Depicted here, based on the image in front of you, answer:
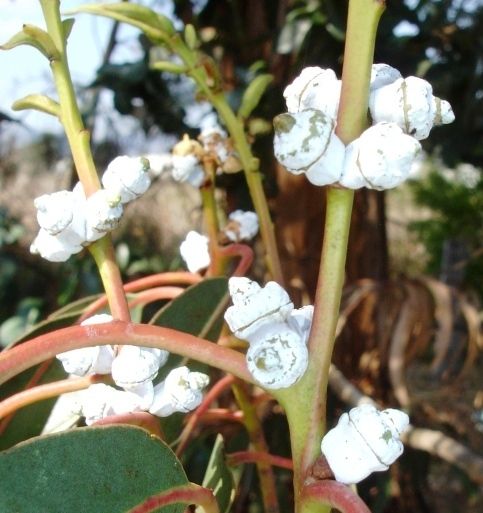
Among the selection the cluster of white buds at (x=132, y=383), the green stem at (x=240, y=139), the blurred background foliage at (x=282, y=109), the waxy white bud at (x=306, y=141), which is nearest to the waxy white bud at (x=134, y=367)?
the cluster of white buds at (x=132, y=383)

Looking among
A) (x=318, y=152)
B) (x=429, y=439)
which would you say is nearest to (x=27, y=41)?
(x=318, y=152)

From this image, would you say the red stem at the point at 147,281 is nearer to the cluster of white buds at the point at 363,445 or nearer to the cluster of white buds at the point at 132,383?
the cluster of white buds at the point at 132,383

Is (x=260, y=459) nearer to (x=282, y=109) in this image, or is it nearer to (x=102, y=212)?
(x=102, y=212)

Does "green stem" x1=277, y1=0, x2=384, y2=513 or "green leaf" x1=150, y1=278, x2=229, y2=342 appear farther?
"green leaf" x1=150, y1=278, x2=229, y2=342

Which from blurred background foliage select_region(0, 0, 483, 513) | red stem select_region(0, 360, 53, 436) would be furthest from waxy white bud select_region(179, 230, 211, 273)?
blurred background foliage select_region(0, 0, 483, 513)

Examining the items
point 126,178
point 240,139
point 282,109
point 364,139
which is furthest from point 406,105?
point 282,109

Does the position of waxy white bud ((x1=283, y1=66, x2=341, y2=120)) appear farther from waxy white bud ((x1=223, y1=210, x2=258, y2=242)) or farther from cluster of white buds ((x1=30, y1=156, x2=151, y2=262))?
waxy white bud ((x1=223, y1=210, x2=258, y2=242))

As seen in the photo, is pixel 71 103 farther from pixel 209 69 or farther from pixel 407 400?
pixel 407 400
